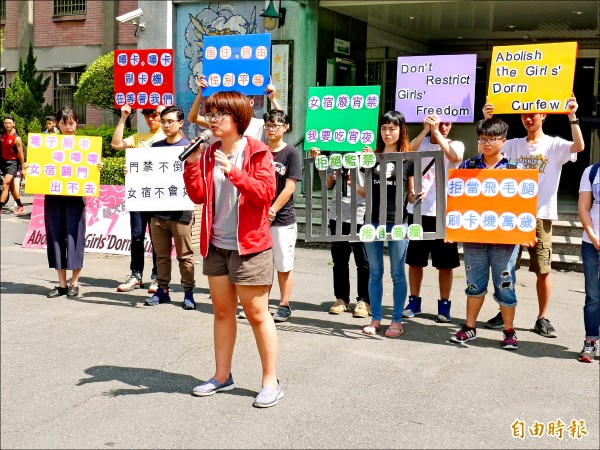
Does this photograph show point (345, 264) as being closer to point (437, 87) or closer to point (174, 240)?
point (174, 240)

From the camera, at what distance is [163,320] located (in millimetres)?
7262

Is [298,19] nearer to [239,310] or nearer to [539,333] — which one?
[239,310]

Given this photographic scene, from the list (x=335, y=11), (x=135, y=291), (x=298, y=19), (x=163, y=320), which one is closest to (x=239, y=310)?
(x=163, y=320)

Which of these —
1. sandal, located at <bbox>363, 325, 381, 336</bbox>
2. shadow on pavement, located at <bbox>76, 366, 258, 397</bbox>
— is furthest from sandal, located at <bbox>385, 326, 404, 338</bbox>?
shadow on pavement, located at <bbox>76, 366, 258, 397</bbox>

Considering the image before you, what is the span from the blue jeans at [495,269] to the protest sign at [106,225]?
5.75 m

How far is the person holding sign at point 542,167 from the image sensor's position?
6.62 metres

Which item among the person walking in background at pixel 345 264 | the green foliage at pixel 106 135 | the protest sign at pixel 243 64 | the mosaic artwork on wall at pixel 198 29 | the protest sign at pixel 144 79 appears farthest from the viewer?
the green foliage at pixel 106 135

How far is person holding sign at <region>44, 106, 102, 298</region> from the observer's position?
8156 mm

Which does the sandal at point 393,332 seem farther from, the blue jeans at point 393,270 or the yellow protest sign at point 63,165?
the yellow protest sign at point 63,165

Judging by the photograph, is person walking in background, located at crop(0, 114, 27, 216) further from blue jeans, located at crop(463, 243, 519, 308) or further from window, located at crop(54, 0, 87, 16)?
blue jeans, located at crop(463, 243, 519, 308)

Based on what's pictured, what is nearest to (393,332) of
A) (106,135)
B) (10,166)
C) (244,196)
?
(244,196)

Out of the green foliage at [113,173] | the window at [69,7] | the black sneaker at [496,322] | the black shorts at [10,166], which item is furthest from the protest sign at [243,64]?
the window at [69,7]

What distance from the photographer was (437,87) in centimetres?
675

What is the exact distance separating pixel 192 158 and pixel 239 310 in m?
3.19
